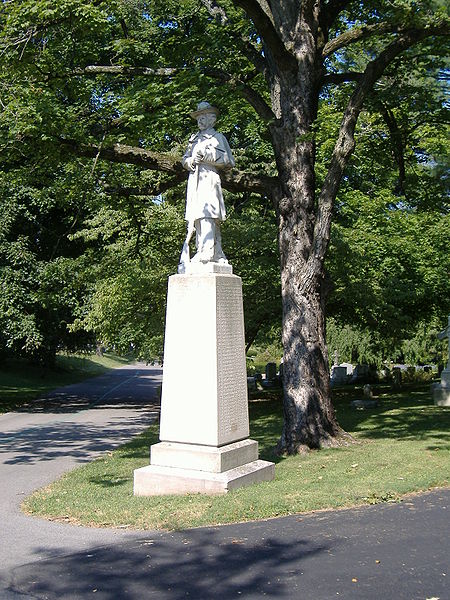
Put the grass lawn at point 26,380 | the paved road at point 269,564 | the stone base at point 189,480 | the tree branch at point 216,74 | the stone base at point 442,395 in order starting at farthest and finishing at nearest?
1. the grass lawn at point 26,380
2. the stone base at point 442,395
3. the tree branch at point 216,74
4. the stone base at point 189,480
5. the paved road at point 269,564

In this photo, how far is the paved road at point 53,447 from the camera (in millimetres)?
6918

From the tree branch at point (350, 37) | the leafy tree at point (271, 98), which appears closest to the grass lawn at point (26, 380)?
the leafy tree at point (271, 98)

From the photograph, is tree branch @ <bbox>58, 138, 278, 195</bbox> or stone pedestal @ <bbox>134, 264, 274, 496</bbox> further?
tree branch @ <bbox>58, 138, 278, 195</bbox>

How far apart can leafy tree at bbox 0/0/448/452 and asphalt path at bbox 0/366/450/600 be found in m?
4.74

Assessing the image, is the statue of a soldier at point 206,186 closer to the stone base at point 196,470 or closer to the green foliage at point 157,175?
the stone base at point 196,470

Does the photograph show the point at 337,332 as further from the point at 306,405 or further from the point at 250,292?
the point at 306,405

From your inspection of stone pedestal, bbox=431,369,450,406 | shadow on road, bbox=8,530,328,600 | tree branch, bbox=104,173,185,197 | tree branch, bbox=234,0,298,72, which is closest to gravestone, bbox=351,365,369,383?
stone pedestal, bbox=431,369,450,406

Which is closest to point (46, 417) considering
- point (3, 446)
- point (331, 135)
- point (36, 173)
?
point (3, 446)

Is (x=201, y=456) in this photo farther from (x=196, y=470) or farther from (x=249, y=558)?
(x=249, y=558)

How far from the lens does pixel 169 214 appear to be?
A: 788 inches

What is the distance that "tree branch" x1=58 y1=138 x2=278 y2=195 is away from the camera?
13.3 metres

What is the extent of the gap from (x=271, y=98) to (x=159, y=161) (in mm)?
2531

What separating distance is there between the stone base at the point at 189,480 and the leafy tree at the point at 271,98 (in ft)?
11.3

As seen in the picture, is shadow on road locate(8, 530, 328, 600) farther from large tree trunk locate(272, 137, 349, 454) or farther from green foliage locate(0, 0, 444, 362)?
green foliage locate(0, 0, 444, 362)
